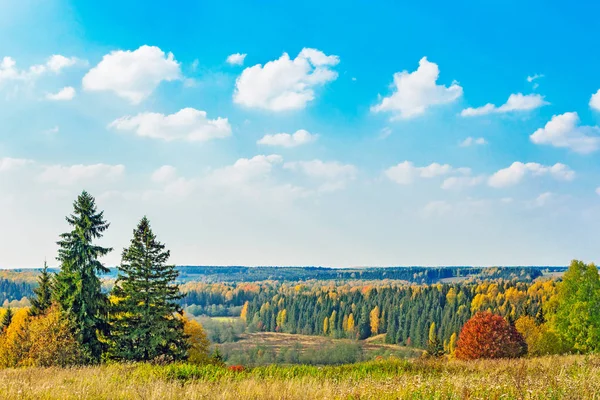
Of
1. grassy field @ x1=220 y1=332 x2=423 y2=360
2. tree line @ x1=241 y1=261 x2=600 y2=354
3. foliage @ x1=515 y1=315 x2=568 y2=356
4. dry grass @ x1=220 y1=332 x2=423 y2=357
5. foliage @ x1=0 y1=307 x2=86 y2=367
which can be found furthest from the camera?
dry grass @ x1=220 y1=332 x2=423 y2=357

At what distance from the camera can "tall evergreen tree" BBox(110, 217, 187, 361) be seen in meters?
33.2

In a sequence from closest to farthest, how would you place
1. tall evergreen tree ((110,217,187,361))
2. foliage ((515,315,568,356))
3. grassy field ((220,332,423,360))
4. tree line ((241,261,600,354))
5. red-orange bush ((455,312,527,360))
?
tall evergreen tree ((110,217,187,361)) < red-orange bush ((455,312,527,360)) < foliage ((515,315,568,356)) < tree line ((241,261,600,354)) < grassy field ((220,332,423,360))

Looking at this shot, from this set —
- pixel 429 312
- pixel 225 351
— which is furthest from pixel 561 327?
pixel 429 312

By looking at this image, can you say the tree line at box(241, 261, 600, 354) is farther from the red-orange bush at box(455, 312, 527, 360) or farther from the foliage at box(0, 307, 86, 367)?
the foliage at box(0, 307, 86, 367)

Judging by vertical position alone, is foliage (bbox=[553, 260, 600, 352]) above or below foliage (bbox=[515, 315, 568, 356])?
above

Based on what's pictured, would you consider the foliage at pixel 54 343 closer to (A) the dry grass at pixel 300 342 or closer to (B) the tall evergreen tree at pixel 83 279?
(B) the tall evergreen tree at pixel 83 279

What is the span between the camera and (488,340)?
48781 millimetres

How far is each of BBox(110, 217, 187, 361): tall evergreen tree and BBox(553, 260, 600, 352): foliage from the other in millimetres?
33974

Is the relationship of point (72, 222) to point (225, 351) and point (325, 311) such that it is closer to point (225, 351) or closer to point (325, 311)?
point (225, 351)

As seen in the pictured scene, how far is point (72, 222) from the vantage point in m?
33.6

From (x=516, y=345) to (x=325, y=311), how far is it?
139 m

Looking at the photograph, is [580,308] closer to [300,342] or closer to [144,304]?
[144,304]

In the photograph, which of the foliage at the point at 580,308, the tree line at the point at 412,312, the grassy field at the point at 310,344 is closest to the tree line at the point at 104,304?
the foliage at the point at 580,308

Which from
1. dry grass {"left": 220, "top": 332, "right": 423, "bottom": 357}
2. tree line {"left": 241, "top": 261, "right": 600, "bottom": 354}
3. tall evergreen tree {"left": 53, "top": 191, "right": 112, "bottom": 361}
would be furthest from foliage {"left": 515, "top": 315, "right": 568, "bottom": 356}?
dry grass {"left": 220, "top": 332, "right": 423, "bottom": 357}
